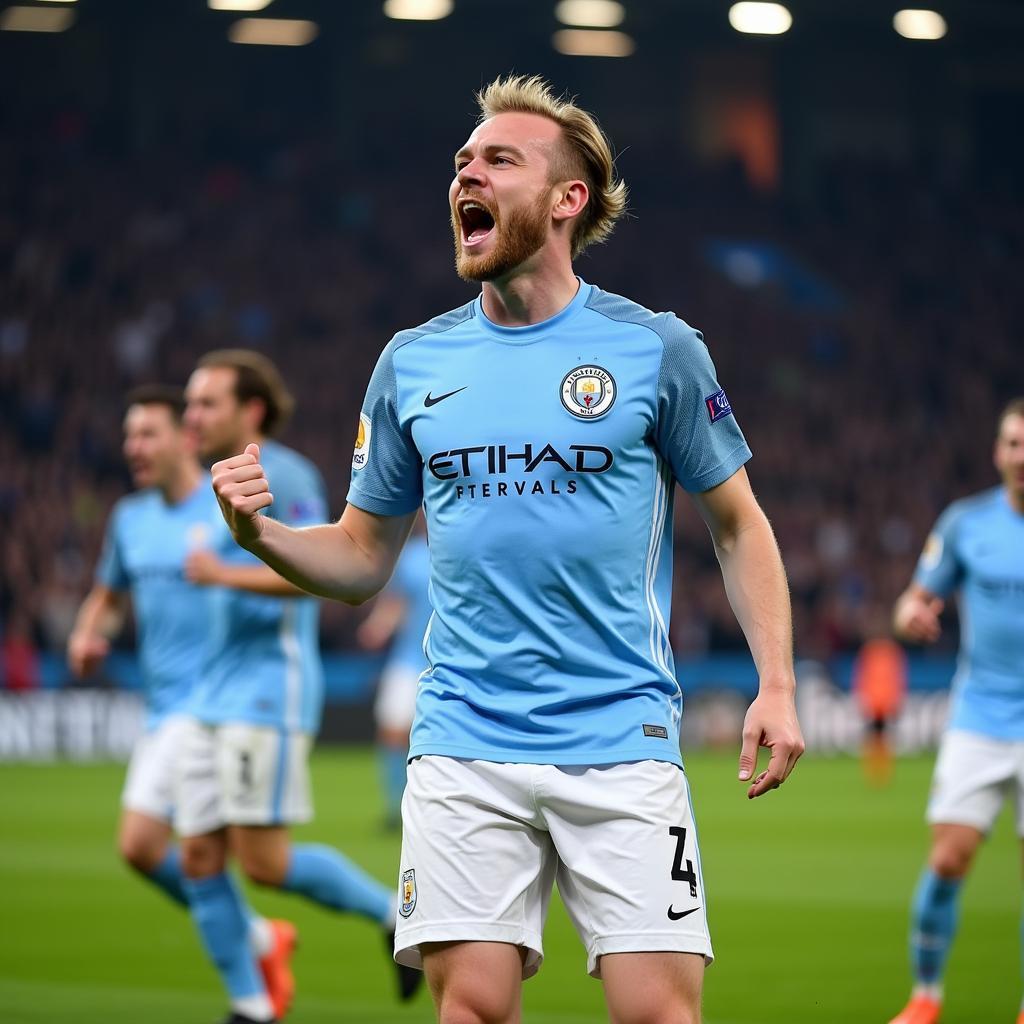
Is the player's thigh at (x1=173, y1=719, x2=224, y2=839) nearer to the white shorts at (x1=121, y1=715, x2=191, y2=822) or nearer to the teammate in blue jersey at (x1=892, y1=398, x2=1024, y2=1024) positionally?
the white shorts at (x1=121, y1=715, x2=191, y2=822)

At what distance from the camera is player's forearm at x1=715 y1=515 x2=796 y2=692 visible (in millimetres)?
3918

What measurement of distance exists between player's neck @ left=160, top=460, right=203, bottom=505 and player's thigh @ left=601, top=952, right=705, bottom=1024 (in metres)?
4.92

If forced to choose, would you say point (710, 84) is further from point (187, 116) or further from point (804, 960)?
point (804, 960)

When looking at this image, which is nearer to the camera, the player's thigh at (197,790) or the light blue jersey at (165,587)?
the player's thigh at (197,790)

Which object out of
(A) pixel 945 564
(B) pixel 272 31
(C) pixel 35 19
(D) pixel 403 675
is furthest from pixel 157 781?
(B) pixel 272 31

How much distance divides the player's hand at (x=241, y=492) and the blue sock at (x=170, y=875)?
381cm

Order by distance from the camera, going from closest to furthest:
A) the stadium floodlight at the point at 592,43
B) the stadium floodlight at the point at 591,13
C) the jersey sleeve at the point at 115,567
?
the jersey sleeve at the point at 115,567 → the stadium floodlight at the point at 591,13 → the stadium floodlight at the point at 592,43

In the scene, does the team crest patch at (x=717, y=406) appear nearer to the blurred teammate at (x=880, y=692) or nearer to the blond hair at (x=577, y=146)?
the blond hair at (x=577, y=146)

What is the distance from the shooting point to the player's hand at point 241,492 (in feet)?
12.7

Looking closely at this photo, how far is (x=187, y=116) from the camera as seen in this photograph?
112ft

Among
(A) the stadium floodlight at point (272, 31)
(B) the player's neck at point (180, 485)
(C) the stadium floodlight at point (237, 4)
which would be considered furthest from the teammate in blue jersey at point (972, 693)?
(A) the stadium floodlight at point (272, 31)

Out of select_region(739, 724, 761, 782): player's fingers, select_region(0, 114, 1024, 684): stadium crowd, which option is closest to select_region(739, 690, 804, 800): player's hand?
select_region(739, 724, 761, 782): player's fingers

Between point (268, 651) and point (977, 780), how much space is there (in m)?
2.80

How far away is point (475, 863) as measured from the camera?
3896mm
